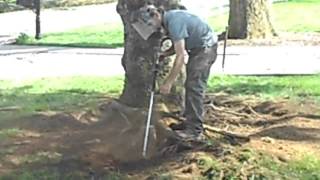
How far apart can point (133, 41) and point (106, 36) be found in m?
13.8

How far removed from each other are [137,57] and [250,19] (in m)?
11.2

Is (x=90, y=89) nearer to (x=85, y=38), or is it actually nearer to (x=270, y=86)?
(x=270, y=86)

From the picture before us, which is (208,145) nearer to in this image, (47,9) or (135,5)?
(135,5)

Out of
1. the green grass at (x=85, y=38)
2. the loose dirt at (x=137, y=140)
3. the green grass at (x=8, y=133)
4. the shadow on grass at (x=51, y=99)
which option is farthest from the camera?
the green grass at (x=85, y=38)

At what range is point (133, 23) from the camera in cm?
775

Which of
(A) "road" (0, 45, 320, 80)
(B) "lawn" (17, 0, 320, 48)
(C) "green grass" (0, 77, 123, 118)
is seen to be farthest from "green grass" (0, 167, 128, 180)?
(B) "lawn" (17, 0, 320, 48)

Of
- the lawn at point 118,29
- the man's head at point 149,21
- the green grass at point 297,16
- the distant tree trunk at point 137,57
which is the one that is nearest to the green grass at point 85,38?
the lawn at point 118,29

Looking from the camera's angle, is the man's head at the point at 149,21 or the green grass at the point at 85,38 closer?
the man's head at the point at 149,21

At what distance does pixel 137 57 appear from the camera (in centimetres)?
831

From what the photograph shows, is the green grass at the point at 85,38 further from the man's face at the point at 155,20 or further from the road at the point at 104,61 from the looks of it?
the man's face at the point at 155,20

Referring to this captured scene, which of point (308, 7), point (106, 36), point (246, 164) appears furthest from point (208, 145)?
point (308, 7)

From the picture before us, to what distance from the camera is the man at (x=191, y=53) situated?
700 cm

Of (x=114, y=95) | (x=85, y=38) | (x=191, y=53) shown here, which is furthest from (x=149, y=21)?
(x=85, y=38)

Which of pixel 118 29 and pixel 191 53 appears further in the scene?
pixel 118 29
